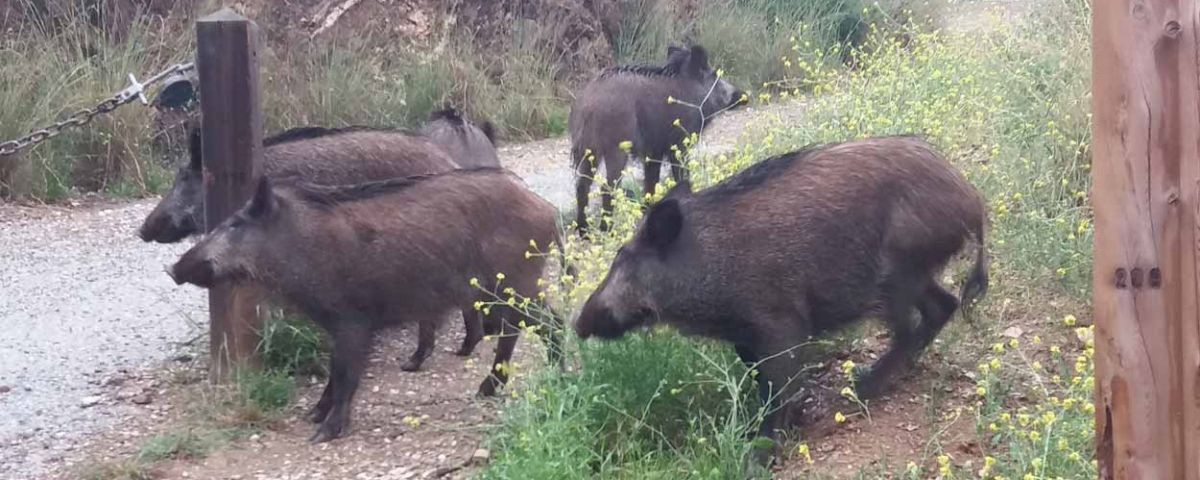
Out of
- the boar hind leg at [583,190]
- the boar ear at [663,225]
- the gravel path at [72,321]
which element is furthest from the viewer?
the boar hind leg at [583,190]

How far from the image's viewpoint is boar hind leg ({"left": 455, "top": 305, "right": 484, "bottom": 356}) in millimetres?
6598

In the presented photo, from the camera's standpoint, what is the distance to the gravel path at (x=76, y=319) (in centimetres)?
599

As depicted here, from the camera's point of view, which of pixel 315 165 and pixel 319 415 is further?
pixel 315 165

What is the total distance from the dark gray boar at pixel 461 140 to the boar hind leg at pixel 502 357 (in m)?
1.82

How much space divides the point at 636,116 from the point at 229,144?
11.7 ft

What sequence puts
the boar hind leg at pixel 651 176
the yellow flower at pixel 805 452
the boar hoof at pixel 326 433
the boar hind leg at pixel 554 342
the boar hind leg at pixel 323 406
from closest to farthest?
the yellow flower at pixel 805 452 < the boar hind leg at pixel 554 342 < the boar hoof at pixel 326 433 < the boar hind leg at pixel 323 406 < the boar hind leg at pixel 651 176

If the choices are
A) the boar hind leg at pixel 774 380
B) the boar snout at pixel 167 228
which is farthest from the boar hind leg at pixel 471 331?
the boar hind leg at pixel 774 380

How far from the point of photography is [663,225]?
5.02 meters

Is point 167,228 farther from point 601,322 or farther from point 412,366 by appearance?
point 601,322

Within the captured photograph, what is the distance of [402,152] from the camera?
7281 millimetres

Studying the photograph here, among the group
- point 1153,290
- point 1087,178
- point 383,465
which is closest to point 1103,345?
point 1153,290

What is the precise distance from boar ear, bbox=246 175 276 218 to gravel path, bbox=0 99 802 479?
104 centimetres

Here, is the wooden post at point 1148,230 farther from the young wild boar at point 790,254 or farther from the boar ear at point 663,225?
the boar ear at point 663,225

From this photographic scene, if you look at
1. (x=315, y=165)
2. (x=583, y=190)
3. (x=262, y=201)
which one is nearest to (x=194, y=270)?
(x=262, y=201)
